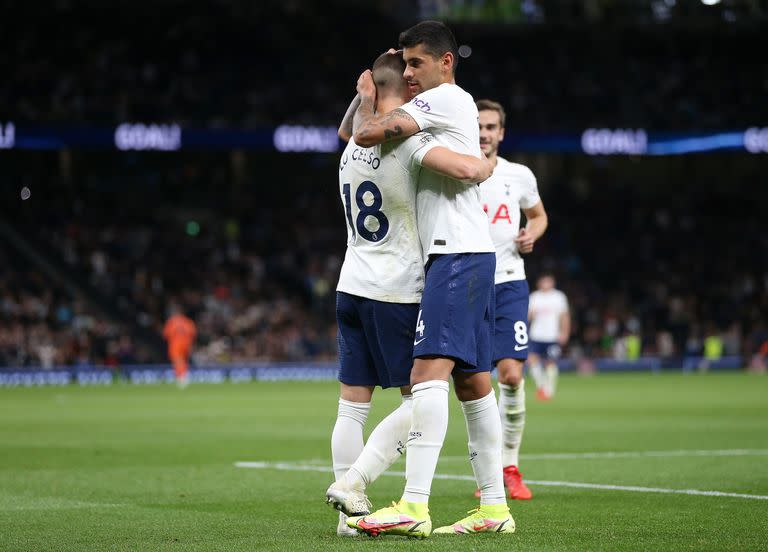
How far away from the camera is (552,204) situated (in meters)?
45.1

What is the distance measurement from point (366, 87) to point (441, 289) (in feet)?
3.74

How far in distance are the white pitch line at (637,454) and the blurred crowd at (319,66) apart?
25.1 metres

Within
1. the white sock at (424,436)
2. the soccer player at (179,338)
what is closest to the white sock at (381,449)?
the white sock at (424,436)

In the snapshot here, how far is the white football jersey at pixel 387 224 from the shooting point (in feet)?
21.9

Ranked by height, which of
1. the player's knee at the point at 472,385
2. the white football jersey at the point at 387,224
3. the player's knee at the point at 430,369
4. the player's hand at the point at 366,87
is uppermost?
the player's hand at the point at 366,87

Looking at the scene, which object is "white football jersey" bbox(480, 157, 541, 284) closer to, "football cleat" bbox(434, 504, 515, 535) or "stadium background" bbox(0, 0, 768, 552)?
"football cleat" bbox(434, 504, 515, 535)

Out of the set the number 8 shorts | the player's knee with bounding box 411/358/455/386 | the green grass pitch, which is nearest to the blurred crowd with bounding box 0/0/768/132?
the green grass pitch

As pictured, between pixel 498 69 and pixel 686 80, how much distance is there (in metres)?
6.71

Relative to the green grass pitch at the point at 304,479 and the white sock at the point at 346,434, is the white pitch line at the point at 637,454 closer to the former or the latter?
A: the green grass pitch at the point at 304,479

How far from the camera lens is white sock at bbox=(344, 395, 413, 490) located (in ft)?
21.7

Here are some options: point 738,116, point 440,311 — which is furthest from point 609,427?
point 738,116

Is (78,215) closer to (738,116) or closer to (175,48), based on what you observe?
(175,48)

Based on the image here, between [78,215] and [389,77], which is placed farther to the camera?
[78,215]

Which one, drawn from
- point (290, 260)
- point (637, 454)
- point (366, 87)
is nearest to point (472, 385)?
point (366, 87)
